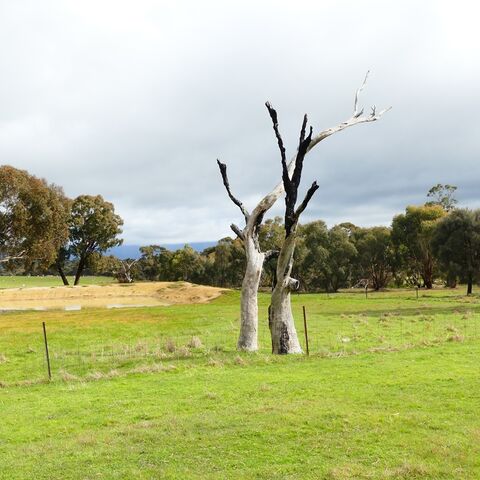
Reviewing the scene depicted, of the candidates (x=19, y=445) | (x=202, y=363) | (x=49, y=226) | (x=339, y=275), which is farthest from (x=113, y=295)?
(x=19, y=445)

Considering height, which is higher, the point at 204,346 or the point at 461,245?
the point at 461,245

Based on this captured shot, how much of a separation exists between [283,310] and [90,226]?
6597cm

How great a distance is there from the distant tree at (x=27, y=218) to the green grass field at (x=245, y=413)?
4025 cm

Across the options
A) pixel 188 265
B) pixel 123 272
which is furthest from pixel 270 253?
pixel 123 272

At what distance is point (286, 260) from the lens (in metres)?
19.6

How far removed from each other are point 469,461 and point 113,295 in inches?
2517

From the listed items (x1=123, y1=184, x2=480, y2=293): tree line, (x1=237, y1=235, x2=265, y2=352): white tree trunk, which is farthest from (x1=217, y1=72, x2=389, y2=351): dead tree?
(x1=123, y1=184, x2=480, y2=293): tree line

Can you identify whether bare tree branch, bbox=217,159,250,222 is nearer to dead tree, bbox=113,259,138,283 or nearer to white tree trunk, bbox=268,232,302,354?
white tree trunk, bbox=268,232,302,354

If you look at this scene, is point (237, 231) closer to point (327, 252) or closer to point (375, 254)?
point (327, 252)

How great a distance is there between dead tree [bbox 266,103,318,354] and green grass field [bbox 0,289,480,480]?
4.07 feet

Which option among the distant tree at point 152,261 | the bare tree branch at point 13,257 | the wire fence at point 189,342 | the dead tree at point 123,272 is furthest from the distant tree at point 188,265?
the wire fence at point 189,342

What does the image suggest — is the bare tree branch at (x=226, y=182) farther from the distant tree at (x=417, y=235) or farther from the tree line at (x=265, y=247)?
the distant tree at (x=417, y=235)

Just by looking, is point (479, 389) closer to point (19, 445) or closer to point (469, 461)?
point (469, 461)

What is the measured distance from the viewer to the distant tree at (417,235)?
7575 cm
